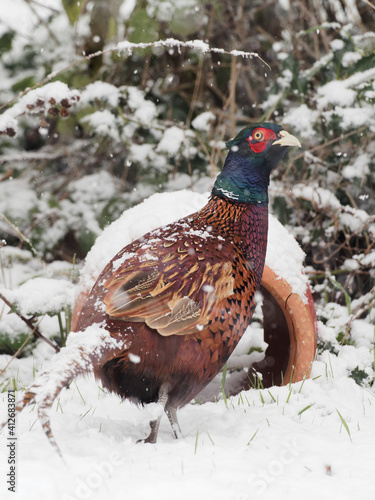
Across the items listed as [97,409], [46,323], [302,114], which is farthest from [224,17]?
[97,409]

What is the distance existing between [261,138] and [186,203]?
1.80 ft

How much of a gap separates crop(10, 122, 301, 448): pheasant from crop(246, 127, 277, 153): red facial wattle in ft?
0.25

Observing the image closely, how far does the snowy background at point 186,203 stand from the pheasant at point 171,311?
0.14 meters

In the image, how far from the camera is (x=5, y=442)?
166 cm

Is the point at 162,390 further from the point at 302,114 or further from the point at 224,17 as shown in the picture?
the point at 224,17

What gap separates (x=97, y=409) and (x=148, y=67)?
8.30 feet

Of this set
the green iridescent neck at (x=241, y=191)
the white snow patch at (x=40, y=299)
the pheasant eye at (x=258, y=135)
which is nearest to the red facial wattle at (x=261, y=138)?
the pheasant eye at (x=258, y=135)

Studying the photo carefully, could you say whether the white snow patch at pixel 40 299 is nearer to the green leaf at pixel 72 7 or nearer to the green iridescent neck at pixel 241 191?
the green iridescent neck at pixel 241 191

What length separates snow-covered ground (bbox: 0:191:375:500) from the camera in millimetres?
1426

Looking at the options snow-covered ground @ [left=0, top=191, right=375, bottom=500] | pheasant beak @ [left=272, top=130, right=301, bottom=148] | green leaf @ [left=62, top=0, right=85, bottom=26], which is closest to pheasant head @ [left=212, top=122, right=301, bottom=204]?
pheasant beak @ [left=272, top=130, right=301, bottom=148]

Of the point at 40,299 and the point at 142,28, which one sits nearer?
the point at 40,299

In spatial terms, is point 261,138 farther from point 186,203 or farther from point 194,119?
point 194,119

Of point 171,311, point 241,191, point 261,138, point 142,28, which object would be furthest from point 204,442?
point 142,28

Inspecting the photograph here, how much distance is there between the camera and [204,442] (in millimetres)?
1749
